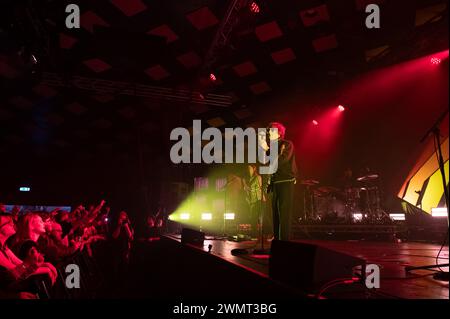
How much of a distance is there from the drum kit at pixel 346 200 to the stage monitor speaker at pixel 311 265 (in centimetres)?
636

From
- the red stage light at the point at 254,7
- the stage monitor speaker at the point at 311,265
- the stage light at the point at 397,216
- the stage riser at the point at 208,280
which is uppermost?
the red stage light at the point at 254,7

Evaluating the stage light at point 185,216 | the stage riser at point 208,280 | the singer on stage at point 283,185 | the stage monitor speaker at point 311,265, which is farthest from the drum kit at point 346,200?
the stage monitor speaker at point 311,265

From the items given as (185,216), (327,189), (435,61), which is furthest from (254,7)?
(185,216)

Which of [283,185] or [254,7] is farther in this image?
[254,7]

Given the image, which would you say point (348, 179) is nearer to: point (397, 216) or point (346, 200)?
point (346, 200)

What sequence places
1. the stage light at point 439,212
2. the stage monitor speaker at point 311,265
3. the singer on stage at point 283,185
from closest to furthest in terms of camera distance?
the stage monitor speaker at point 311,265 < the singer on stage at point 283,185 < the stage light at point 439,212

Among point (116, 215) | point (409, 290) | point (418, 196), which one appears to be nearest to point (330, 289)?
point (409, 290)

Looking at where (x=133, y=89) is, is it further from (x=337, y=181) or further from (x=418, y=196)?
(x=418, y=196)

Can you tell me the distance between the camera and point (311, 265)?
5.44 ft

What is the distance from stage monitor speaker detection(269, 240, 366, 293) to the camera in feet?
5.43

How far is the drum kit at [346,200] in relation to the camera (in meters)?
7.75

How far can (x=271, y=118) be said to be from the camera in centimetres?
984

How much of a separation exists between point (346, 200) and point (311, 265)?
742 cm

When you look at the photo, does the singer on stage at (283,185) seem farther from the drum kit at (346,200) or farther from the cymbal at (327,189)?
the cymbal at (327,189)
